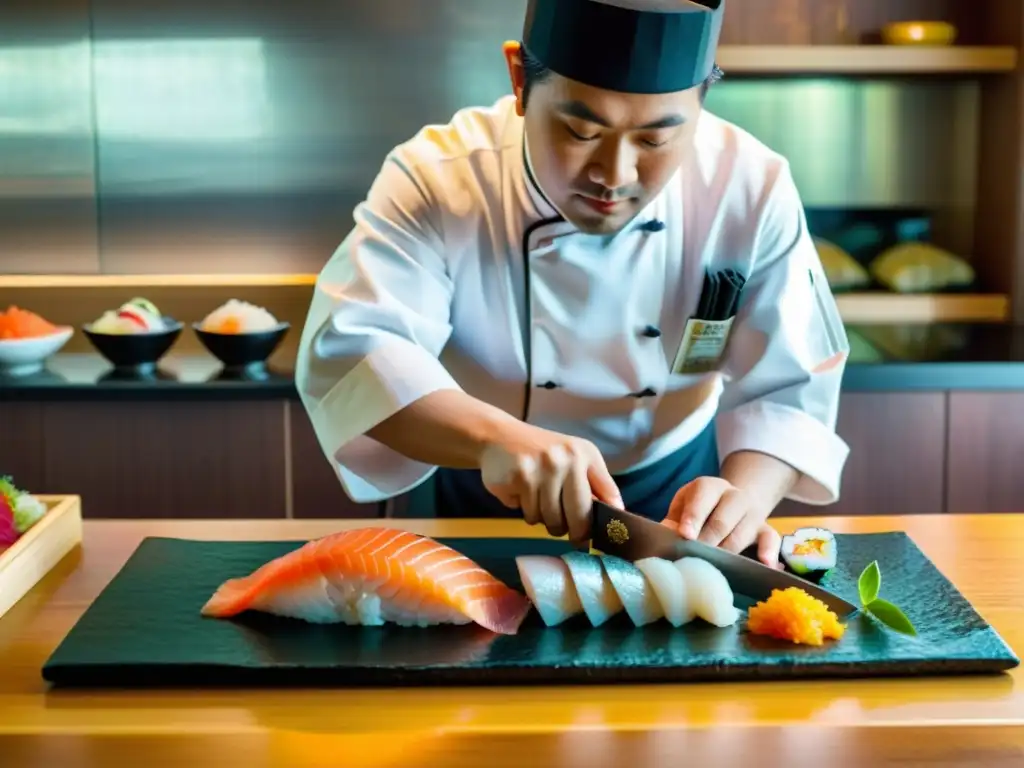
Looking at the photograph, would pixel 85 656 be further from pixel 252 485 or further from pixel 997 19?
pixel 997 19

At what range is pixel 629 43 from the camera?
149 centimetres

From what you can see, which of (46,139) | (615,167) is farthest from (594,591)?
(46,139)

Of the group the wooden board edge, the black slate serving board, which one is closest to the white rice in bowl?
the wooden board edge

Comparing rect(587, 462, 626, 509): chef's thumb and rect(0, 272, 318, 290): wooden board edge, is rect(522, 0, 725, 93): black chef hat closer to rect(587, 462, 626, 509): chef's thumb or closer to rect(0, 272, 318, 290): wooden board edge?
rect(587, 462, 626, 509): chef's thumb

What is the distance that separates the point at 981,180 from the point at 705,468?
1.90 meters

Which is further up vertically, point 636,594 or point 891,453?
point 636,594

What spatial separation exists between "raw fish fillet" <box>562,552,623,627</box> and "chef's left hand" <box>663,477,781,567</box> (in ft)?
0.41

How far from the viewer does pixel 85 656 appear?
4.32 feet

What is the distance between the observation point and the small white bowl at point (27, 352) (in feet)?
10.1

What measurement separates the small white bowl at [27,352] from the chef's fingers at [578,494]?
202 centimetres

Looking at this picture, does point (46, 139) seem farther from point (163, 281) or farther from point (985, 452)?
point (985, 452)

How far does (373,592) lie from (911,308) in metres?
2.53

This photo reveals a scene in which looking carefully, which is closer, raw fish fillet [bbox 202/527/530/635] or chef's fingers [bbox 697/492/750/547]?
raw fish fillet [bbox 202/527/530/635]

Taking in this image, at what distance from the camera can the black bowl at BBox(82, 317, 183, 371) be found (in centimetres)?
307
